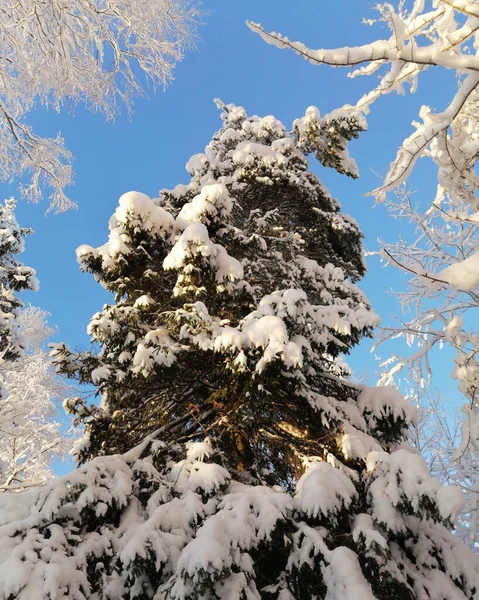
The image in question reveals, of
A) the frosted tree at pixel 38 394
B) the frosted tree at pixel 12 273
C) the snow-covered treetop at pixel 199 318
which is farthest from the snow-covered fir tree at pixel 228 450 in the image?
the frosted tree at pixel 38 394

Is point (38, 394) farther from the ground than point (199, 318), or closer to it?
farther from the ground

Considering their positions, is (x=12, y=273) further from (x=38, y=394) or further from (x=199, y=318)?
(x=199, y=318)

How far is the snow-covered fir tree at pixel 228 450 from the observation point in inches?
113

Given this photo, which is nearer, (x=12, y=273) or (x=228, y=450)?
(x=228, y=450)

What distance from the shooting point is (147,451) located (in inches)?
179

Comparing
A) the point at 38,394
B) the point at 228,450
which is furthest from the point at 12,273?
the point at 228,450

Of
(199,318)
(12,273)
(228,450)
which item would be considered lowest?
(228,450)

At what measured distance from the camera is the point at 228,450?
5.29 meters

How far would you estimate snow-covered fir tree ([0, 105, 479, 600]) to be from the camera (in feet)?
9.44

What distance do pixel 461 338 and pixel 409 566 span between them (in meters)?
1.90

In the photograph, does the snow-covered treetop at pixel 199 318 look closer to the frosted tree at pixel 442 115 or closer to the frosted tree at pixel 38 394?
the frosted tree at pixel 442 115

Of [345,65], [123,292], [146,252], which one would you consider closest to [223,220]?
[146,252]

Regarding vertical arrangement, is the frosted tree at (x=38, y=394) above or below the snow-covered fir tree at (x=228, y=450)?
above

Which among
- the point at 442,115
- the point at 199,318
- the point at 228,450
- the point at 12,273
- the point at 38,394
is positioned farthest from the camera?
the point at 38,394
